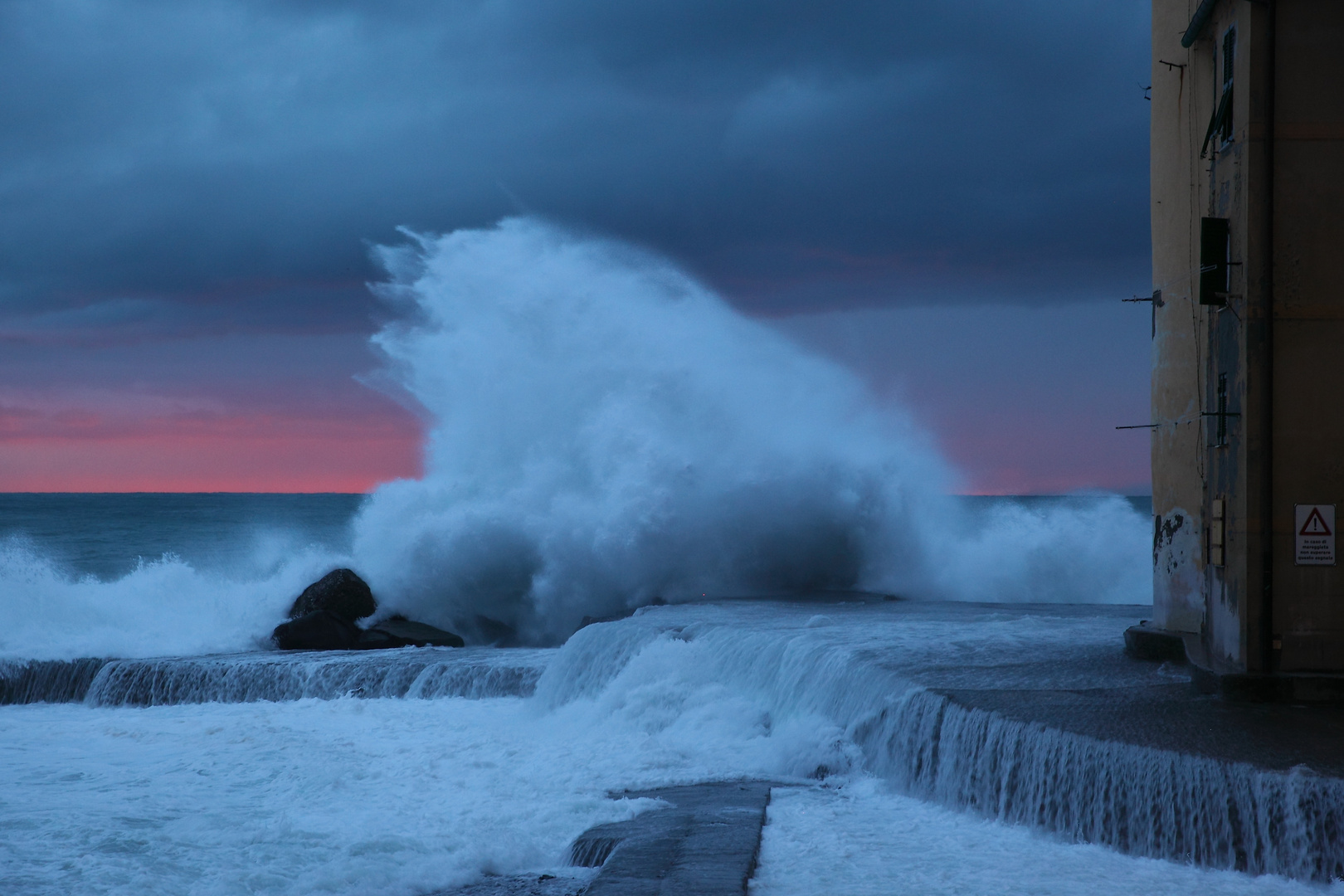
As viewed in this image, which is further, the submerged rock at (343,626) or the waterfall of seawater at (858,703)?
the submerged rock at (343,626)

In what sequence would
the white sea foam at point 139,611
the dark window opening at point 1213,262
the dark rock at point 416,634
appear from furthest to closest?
the dark rock at point 416,634, the white sea foam at point 139,611, the dark window opening at point 1213,262

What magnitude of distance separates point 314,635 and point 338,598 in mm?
1221

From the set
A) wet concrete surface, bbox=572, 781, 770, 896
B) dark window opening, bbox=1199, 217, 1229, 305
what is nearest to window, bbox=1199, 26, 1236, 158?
dark window opening, bbox=1199, 217, 1229, 305

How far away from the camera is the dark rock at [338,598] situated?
877 inches

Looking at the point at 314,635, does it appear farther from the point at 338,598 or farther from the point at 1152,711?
the point at 1152,711

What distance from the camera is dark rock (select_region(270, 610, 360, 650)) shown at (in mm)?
21297

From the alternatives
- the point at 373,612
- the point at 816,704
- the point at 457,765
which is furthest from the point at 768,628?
the point at 373,612

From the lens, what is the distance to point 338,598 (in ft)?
73.5

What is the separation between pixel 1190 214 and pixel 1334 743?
573 centimetres

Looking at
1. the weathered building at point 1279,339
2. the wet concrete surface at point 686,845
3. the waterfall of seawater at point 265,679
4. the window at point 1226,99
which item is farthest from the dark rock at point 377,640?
the window at point 1226,99

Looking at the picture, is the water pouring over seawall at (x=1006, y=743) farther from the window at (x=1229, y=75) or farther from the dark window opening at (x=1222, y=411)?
the window at (x=1229, y=75)

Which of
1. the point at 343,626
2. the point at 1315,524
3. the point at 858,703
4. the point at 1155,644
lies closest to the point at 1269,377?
the point at 1315,524

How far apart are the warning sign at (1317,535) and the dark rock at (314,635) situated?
15.9 metres

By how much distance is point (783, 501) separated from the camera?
76.3 feet
